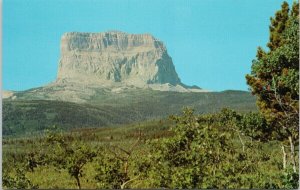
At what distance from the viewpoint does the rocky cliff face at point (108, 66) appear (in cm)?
11975

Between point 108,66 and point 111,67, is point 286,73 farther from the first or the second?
point 108,66

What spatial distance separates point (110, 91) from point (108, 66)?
37.7 feet

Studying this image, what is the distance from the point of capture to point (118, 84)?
144125mm

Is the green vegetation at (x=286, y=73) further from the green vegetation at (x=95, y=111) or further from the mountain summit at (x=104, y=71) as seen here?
the mountain summit at (x=104, y=71)

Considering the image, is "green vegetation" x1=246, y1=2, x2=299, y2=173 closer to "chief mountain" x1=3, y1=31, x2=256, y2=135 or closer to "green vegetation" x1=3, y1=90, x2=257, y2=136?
"chief mountain" x1=3, y1=31, x2=256, y2=135

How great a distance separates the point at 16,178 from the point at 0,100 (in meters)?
2.23

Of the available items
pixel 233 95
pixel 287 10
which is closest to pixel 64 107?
pixel 233 95

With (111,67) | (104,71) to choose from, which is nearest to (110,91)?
(104,71)

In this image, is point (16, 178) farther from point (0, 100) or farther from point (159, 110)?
point (159, 110)

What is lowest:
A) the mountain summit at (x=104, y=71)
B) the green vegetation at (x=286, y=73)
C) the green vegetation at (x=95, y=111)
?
the green vegetation at (x=95, y=111)

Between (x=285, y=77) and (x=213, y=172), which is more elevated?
(x=285, y=77)

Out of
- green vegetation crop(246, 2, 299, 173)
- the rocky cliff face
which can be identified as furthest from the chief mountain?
green vegetation crop(246, 2, 299, 173)

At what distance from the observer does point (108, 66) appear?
142500mm

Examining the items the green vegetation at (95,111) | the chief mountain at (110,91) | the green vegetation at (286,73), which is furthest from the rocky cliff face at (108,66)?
the green vegetation at (286,73)
